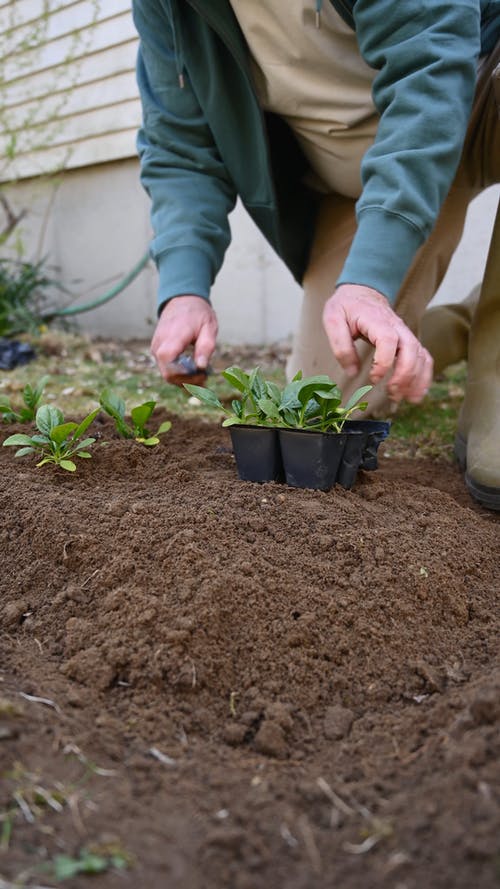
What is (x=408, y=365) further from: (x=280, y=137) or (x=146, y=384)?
(x=146, y=384)

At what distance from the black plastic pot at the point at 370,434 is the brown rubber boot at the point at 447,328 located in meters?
1.14

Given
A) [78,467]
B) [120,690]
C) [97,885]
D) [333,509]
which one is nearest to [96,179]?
[78,467]

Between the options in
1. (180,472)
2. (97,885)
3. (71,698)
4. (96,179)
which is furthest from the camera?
(96,179)

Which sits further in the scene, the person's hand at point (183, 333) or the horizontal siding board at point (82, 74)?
the horizontal siding board at point (82, 74)

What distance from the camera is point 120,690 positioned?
1261 mm

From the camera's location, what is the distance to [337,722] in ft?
3.95

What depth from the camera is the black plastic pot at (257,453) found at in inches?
69.7

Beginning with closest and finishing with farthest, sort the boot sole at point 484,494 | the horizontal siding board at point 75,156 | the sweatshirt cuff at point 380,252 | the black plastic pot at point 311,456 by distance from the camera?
the black plastic pot at point 311,456 < the sweatshirt cuff at point 380,252 < the boot sole at point 484,494 < the horizontal siding board at point 75,156

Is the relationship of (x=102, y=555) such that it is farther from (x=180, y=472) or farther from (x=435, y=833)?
(x=435, y=833)

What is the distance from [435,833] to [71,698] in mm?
572

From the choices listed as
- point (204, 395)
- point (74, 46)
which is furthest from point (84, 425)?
point (74, 46)

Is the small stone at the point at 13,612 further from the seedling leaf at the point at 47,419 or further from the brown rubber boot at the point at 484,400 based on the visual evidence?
the brown rubber boot at the point at 484,400

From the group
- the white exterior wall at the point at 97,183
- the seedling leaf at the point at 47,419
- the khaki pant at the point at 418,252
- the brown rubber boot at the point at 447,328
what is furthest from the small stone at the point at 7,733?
the white exterior wall at the point at 97,183

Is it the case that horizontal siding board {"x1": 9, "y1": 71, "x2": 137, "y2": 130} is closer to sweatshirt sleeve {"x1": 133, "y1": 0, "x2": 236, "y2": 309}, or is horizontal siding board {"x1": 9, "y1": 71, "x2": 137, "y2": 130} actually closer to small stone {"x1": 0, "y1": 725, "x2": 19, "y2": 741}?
sweatshirt sleeve {"x1": 133, "y1": 0, "x2": 236, "y2": 309}
